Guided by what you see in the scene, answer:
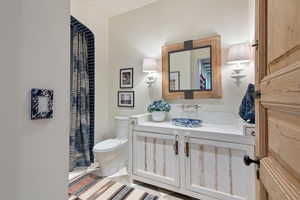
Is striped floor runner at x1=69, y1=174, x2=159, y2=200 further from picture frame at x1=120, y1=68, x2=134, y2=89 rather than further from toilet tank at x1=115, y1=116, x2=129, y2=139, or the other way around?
picture frame at x1=120, y1=68, x2=134, y2=89

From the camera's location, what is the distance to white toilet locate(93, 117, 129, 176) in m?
2.19

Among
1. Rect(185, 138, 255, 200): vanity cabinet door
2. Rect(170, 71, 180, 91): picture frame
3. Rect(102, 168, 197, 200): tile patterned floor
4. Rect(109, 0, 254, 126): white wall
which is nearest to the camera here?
Rect(185, 138, 255, 200): vanity cabinet door

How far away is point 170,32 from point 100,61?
4.60 ft

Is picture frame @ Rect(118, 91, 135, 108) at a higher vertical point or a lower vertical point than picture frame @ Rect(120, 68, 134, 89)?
lower

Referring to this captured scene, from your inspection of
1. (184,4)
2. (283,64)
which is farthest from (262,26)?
(184,4)

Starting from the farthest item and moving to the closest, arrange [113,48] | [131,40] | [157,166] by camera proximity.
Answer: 1. [113,48]
2. [131,40]
3. [157,166]

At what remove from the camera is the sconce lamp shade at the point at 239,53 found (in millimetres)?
1788

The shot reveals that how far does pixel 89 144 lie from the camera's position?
8.53 ft

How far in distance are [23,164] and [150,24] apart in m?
2.57

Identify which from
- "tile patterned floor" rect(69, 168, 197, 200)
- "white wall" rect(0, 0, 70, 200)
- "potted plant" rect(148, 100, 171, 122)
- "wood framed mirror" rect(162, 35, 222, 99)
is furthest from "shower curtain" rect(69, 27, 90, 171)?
"white wall" rect(0, 0, 70, 200)

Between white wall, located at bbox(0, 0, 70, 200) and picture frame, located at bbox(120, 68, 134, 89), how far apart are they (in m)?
2.02

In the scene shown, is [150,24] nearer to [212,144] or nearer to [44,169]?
[212,144]

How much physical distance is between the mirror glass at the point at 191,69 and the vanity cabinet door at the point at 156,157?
86 centimetres

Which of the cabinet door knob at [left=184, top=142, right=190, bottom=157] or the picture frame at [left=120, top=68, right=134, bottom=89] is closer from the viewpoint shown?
the cabinet door knob at [left=184, top=142, right=190, bottom=157]
